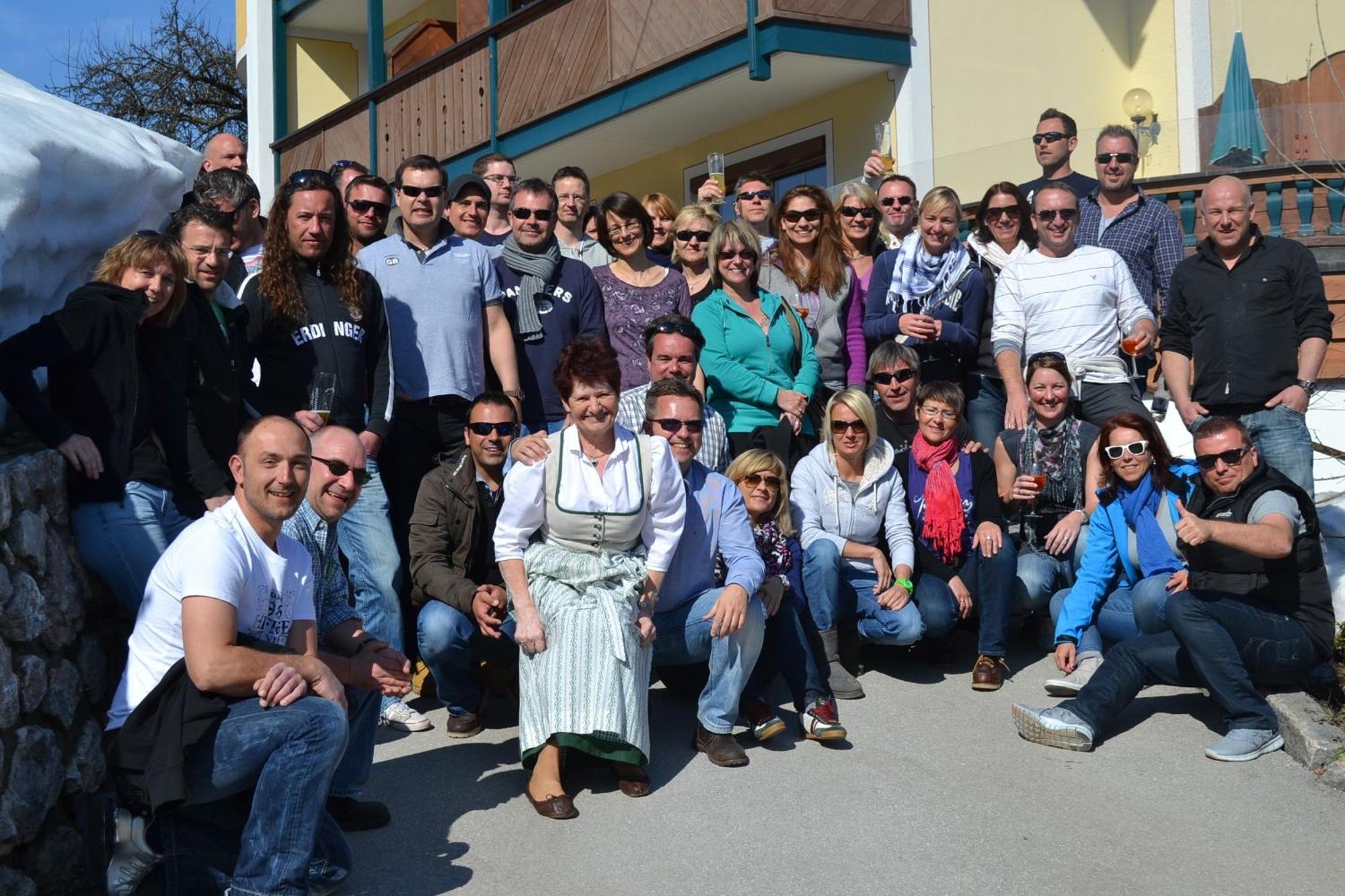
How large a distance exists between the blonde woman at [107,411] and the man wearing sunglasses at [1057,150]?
526 centimetres

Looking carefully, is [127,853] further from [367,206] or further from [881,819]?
[367,206]

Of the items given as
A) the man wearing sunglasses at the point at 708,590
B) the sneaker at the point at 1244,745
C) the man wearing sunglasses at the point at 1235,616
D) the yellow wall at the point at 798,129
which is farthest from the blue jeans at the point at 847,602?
the yellow wall at the point at 798,129

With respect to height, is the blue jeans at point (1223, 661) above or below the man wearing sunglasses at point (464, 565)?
below

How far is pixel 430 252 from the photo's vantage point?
6.11 metres

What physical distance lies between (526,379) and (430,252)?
2.60ft

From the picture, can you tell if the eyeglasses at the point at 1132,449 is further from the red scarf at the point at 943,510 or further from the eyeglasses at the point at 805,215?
the eyeglasses at the point at 805,215

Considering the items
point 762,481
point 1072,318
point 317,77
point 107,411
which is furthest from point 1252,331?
point 317,77

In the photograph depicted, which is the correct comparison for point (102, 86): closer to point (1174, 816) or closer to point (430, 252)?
point (430, 252)

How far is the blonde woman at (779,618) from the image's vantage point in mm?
5371

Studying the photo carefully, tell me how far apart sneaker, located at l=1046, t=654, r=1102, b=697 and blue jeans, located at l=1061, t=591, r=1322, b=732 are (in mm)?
255

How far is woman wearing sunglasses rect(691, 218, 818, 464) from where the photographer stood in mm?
6566

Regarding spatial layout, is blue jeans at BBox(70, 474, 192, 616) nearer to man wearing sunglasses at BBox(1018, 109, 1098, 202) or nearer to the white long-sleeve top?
the white long-sleeve top

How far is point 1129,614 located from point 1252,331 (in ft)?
5.03

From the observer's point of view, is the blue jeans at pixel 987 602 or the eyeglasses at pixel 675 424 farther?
the blue jeans at pixel 987 602
